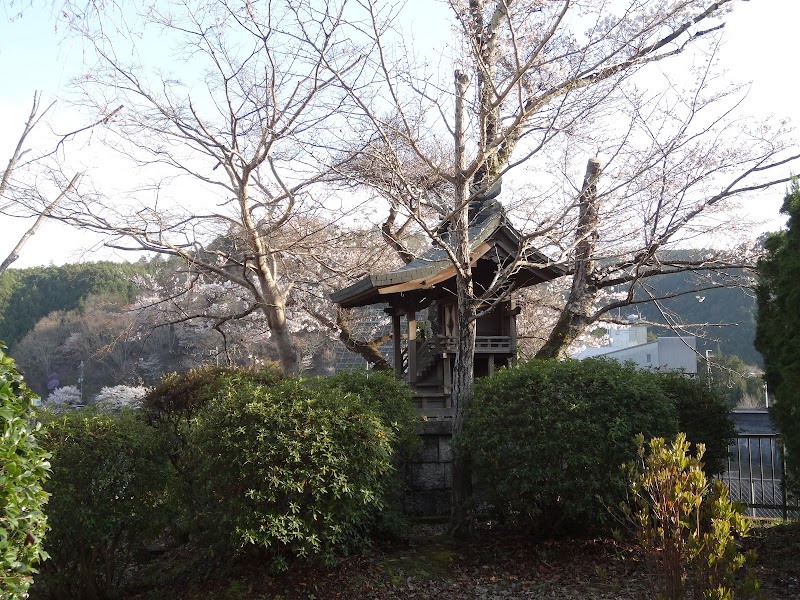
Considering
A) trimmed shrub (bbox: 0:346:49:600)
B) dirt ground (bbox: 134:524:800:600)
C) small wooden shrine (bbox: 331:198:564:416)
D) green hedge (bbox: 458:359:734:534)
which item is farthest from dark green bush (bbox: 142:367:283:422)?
trimmed shrub (bbox: 0:346:49:600)

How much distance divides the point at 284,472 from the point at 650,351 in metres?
22.6

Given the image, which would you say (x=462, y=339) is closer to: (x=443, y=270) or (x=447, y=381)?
(x=443, y=270)

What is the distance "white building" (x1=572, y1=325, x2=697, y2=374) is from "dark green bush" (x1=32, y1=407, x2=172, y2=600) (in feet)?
20.2

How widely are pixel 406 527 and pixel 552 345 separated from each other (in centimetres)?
390

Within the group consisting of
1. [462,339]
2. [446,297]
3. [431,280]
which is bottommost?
[462,339]

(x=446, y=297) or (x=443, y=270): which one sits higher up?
(x=443, y=270)

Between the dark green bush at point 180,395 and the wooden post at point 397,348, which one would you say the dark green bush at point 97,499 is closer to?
the dark green bush at point 180,395

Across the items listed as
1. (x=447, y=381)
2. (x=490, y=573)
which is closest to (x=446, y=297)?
(x=447, y=381)

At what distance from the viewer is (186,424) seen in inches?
282

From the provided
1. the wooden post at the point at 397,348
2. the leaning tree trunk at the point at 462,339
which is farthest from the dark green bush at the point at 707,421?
the wooden post at the point at 397,348

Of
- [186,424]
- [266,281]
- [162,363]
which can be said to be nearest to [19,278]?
[162,363]

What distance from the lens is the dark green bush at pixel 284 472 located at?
5.54 metres

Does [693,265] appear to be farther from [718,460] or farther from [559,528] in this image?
[559,528]

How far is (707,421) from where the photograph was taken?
778 centimetres
